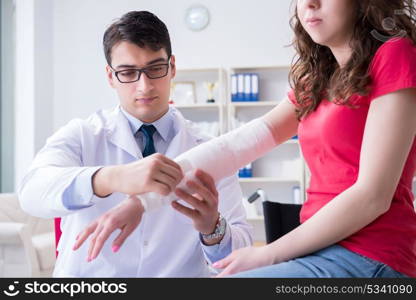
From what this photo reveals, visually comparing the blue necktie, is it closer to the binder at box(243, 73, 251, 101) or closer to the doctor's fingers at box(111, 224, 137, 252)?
the doctor's fingers at box(111, 224, 137, 252)

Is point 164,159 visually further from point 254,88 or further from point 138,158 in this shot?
point 254,88

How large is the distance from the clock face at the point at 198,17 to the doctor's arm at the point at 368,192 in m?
5.03

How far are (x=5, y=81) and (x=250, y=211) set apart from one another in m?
3.01

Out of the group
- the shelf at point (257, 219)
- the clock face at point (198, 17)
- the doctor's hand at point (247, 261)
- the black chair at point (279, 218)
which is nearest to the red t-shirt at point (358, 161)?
the doctor's hand at point (247, 261)

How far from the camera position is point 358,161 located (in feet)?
3.17

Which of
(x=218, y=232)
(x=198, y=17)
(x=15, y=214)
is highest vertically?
(x=198, y=17)

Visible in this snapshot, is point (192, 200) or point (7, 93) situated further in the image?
point (7, 93)

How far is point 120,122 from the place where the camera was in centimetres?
161

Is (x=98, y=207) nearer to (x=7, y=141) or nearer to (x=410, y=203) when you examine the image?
(x=410, y=203)

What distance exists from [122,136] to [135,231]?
29cm

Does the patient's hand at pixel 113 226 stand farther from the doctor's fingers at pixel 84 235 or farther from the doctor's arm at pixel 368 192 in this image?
the doctor's arm at pixel 368 192

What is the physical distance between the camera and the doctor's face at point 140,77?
61.1 inches

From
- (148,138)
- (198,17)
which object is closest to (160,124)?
(148,138)

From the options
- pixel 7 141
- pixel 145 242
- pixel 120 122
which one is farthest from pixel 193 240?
pixel 7 141
